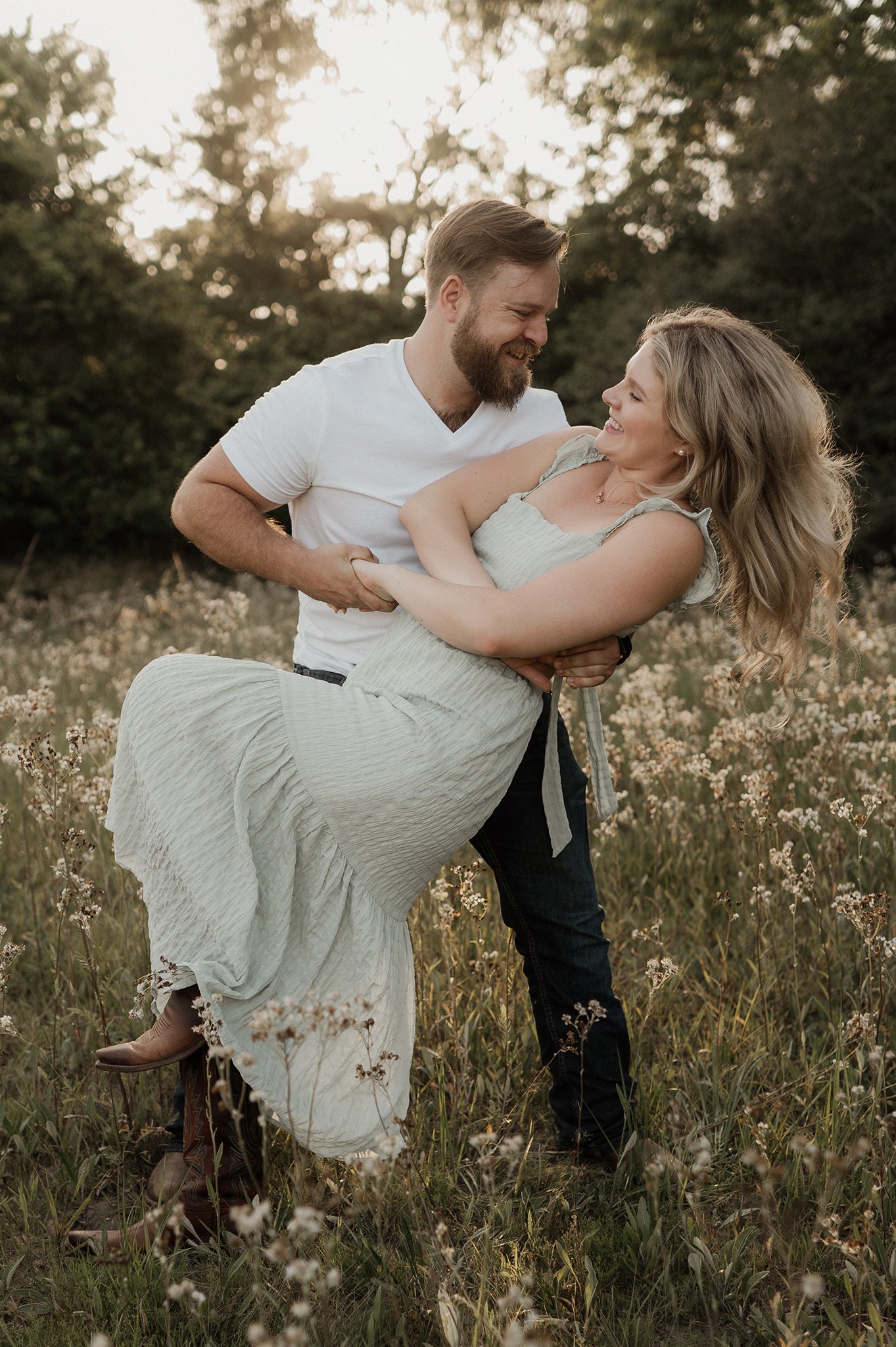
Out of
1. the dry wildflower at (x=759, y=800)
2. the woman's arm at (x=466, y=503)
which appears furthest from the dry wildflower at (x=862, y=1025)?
the woman's arm at (x=466, y=503)

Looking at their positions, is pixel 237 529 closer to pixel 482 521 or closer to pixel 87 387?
pixel 482 521

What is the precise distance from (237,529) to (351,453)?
367 mm

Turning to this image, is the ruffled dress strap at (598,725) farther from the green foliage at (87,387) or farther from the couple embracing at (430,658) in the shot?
the green foliage at (87,387)

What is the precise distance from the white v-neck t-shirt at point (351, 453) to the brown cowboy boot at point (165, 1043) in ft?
3.11

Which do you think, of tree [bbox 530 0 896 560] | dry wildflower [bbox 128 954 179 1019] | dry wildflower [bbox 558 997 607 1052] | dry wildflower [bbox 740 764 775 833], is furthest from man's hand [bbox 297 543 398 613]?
tree [bbox 530 0 896 560]

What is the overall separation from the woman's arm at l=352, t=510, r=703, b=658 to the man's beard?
63 centimetres

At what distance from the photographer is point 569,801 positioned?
278 cm

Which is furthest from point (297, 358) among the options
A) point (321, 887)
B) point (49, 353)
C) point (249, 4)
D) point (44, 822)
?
point (321, 887)

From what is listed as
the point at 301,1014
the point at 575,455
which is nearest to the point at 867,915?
the point at 575,455

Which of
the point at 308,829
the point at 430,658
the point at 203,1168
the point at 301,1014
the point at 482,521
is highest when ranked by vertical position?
the point at 482,521

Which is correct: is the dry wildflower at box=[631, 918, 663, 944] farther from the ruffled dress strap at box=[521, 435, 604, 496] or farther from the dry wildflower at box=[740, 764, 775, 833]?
the ruffled dress strap at box=[521, 435, 604, 496]

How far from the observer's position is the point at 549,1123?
9.43 ft

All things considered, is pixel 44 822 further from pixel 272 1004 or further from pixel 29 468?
pixel 29 468

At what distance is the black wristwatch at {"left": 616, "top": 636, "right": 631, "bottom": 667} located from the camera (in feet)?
8.38
